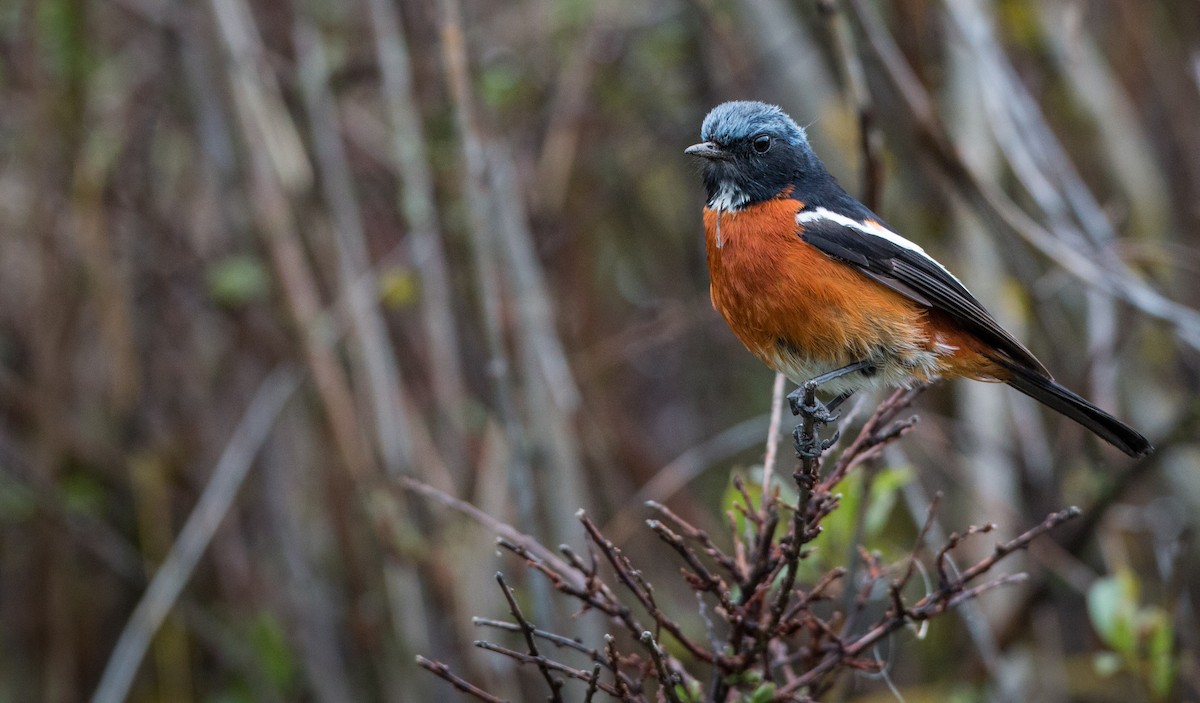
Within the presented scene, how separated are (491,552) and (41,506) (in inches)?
76.8

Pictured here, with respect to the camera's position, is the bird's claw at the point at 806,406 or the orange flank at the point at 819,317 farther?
the orange flank at the point at 819,317

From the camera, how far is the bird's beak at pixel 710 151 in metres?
3.32

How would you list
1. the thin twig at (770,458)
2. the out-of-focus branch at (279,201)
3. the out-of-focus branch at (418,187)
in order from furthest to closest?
1. the out-of-focus branch at (279,201)
2. the out-of-focus branch at (418,187)
3. the thin twig at (770,458)

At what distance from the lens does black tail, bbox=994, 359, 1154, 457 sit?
2.91m

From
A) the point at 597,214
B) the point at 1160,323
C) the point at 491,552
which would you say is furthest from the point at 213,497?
the point at 1160,323

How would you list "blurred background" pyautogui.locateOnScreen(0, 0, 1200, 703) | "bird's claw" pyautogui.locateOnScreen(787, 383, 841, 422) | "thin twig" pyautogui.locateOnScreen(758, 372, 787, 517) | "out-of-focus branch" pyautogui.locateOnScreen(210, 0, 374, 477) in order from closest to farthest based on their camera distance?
"thin twig" pyautogui.locateOnScreen(758, 372, 787, 517) → "bird's claw" pyautogui.locateOnScreen(787, 383, 841, 422) → "blurred background" pyautogui.locateOnScreen(0, 0, 1200, 703) → "out-of-focus branch" pyautogui.locateOnScreen(210, 0, 374, 477)

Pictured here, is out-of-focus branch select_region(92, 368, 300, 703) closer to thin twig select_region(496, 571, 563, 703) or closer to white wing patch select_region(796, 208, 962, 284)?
white wing patch select_region(796, 208, 962, 284)

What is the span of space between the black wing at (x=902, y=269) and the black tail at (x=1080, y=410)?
3 cm

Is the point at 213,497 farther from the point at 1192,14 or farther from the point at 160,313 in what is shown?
the point at 1192,14

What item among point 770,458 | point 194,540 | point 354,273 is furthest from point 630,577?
point 194,540

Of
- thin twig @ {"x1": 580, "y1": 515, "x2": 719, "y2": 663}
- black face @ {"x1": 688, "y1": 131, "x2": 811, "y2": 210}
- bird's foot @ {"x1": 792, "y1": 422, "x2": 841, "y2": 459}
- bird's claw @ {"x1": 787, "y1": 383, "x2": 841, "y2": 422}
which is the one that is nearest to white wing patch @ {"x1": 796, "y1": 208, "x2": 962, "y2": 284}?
black face @ {"x1": 688, "y1": 131, "x2": 811, "y2": 210}

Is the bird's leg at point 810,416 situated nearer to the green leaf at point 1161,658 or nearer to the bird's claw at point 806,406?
the bird's claw at point 806,406

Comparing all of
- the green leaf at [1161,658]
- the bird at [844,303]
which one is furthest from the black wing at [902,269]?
the green leaf at [1161,658]

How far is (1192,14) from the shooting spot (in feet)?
17.3
